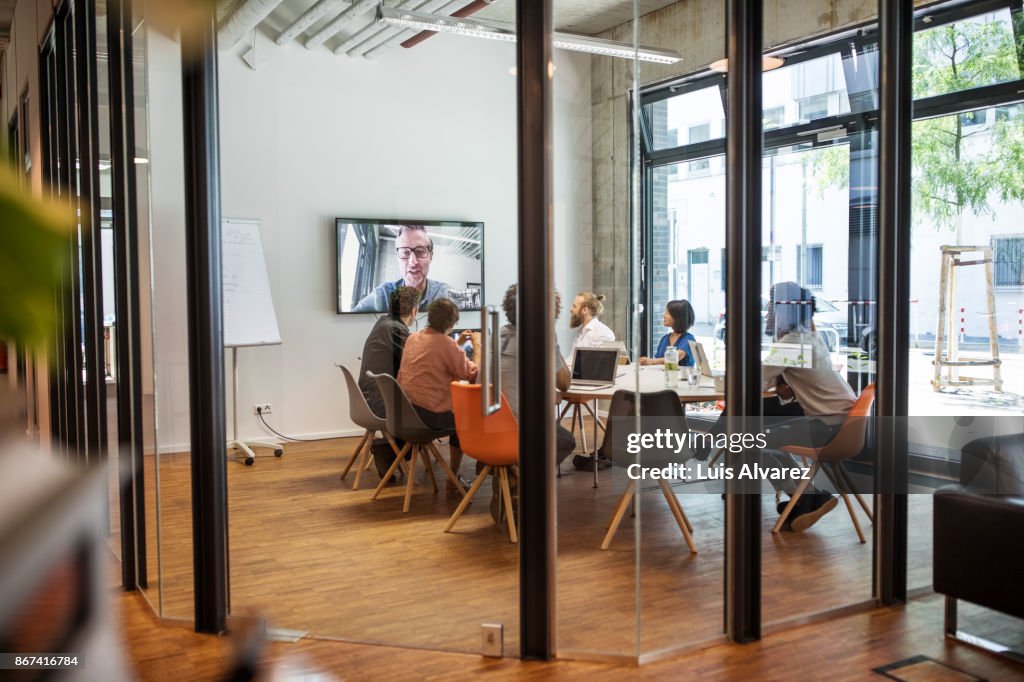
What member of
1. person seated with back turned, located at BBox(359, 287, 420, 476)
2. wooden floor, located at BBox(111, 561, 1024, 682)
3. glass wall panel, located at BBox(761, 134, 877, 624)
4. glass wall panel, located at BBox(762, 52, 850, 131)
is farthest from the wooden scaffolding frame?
person seated with back turned, located at BBox(359, 287, 420, 476)

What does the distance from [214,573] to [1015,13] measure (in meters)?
4.22

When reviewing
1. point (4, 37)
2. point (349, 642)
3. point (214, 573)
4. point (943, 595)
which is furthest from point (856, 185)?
point (4, 37)

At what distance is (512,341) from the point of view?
11.9 feet

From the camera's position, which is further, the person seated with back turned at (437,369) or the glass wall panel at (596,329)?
the person seated with back turned at (437,369)

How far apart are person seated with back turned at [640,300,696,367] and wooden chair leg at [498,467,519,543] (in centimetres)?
70

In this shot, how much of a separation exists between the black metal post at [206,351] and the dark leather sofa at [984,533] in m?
3.02

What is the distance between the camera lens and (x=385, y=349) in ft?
12.2

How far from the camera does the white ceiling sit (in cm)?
344

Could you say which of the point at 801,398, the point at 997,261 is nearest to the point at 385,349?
the point at 801,398

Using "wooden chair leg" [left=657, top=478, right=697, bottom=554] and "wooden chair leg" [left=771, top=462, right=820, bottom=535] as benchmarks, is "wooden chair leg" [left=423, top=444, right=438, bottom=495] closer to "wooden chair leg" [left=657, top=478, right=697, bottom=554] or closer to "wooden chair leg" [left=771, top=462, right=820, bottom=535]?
"wooden chair leg" [left=657, top=478, right=697, bottom=554]

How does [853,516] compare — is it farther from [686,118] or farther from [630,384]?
[686,118]

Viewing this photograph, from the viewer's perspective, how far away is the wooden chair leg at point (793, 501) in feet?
13.1

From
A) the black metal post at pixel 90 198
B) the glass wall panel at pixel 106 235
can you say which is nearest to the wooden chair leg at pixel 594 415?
the glass wall panel at pixel 106 235

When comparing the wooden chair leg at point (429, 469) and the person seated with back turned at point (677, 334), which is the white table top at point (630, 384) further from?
the wooden chair leg at point (429, 469)
